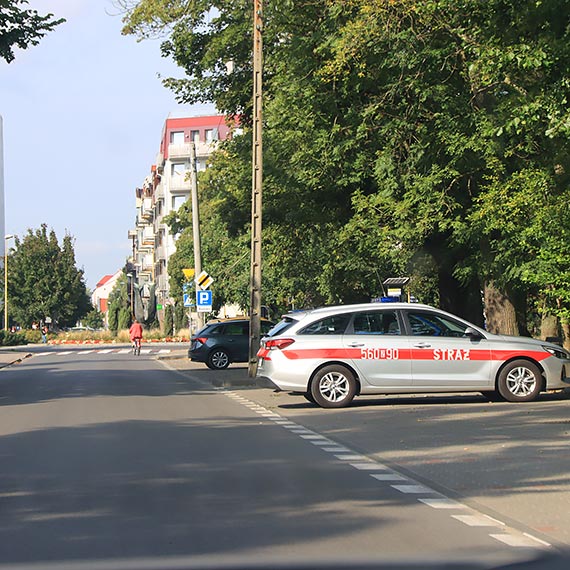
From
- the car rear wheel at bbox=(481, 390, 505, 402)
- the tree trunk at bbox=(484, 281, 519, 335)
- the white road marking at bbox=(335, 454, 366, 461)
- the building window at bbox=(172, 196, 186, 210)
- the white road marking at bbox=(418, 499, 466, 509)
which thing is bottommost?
the white road marking at bbox=(418, 499, 466, 509)

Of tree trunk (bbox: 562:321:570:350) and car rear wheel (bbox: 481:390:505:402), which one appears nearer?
car rear wheel (bbox: 481:390:505:402)

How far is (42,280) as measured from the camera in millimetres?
104750

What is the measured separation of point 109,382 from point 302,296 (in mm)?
31023

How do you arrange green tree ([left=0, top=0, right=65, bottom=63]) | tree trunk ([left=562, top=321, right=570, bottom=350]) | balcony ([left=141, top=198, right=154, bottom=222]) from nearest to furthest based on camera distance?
green tree ([left=0, top=0, right=65, bottom=63])
tree trunk ([left=562, top=321, right=570, bottom=350])
balcony ([left=141, top=198, right=154, bottom=222])

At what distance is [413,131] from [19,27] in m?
8.96

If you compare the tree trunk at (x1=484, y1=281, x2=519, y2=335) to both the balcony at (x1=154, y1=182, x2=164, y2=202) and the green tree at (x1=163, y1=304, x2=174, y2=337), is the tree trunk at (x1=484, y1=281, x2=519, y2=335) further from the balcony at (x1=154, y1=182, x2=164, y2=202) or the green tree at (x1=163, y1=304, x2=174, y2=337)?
the balcony at (x1=154, y1=182, x2=164, y2=202)

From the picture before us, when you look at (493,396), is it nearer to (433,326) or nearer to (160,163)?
(433,326)

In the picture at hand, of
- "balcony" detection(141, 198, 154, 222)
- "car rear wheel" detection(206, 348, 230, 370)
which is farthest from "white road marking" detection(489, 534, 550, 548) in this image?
"balcony" detection(141, 198, 154, 222)

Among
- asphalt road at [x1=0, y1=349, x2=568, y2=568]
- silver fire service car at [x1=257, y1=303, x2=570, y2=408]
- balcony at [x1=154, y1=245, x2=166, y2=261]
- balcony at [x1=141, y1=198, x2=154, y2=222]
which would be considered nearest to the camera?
asphalt road at [x1=0, y1=349, x2=568, y2=568]

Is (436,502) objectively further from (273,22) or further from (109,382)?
(273,22)

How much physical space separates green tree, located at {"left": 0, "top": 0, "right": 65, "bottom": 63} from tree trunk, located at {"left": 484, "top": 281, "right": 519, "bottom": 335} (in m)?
11.3

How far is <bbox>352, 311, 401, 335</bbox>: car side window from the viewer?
1914 cm

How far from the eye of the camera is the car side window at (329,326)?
19.1m

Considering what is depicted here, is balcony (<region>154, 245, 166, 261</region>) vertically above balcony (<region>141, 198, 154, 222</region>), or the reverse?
balcony (<region>141, 198, 154, 222</region>)
